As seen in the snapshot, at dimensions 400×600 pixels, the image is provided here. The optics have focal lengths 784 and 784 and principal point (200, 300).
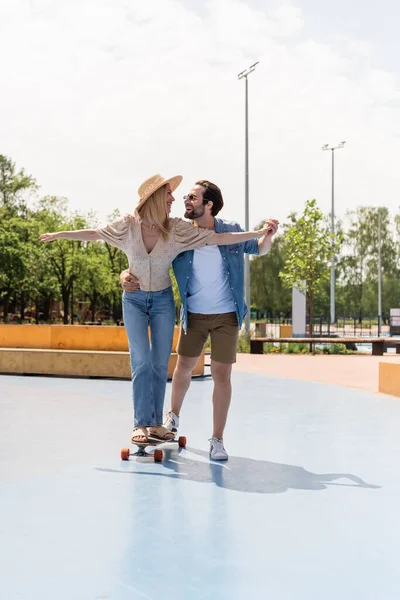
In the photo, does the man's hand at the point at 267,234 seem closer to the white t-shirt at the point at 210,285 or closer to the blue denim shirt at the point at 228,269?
the blue denim shirt at the point at 228,269

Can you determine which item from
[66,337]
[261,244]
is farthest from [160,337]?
[66,337]

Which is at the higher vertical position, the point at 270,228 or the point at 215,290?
the point at 270,228

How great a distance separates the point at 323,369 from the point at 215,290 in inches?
373

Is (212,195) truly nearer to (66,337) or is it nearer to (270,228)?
(270,228)

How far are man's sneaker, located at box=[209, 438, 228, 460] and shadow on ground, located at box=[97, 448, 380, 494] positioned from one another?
0.05m

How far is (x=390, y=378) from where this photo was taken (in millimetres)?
9648

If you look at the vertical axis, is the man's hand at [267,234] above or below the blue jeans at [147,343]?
above

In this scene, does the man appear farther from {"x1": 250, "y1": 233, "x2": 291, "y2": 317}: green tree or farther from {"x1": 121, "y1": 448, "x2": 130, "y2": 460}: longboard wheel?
{"x1": 250, "y1": 233, "x2": 291, "y2": 317}: green tree

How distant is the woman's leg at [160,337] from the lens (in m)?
5.50

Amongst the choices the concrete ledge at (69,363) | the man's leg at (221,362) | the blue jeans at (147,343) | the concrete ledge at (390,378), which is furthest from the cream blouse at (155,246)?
the concrete ledge at (69,363)

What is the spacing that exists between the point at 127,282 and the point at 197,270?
0.50 m

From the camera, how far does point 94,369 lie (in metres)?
12.2

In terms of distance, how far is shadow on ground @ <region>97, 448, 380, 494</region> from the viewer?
15.3 feet

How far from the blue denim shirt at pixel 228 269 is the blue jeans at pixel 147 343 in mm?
143
